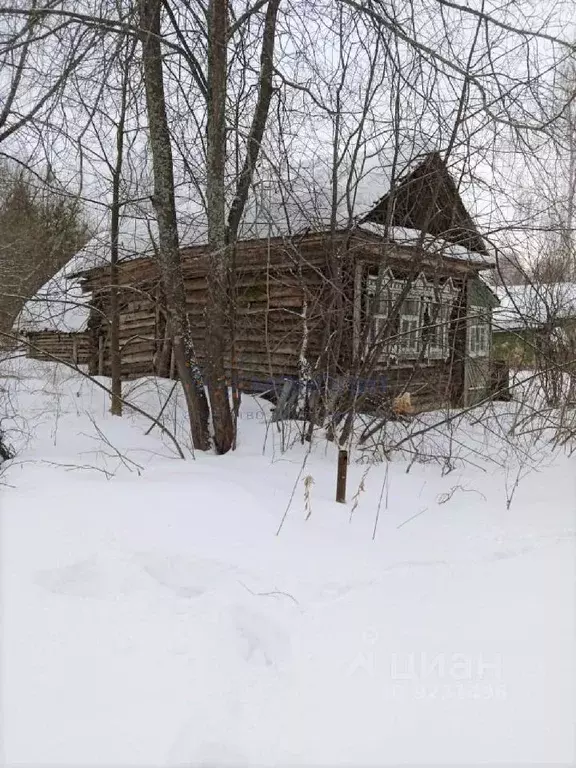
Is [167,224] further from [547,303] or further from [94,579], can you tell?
[547,303]

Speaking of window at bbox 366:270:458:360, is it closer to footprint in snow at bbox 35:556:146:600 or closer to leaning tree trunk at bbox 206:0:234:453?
leaning tree trunk at bbox 206:0:234:453

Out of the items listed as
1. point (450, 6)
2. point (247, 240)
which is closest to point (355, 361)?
point (247, 240)

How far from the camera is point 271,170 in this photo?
19.2ft

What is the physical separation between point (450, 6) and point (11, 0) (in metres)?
3.93

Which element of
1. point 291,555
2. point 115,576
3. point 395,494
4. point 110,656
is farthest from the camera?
point 395,494

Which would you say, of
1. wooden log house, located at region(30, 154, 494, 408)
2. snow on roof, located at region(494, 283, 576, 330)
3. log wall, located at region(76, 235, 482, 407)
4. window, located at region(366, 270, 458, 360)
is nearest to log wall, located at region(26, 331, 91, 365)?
wooden log house, located at region(30, 154, 494, 408)

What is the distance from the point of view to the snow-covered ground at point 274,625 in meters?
1.91

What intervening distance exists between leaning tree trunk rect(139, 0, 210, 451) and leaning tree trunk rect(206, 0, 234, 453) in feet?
0.83

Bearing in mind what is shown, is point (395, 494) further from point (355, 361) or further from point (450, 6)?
point (450, 6)

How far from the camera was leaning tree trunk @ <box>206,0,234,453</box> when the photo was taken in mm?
5246

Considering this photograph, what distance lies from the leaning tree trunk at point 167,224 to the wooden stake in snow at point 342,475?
2.11 m

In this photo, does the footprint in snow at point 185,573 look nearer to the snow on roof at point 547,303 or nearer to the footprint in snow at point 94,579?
the footprint in snow at point 94,579

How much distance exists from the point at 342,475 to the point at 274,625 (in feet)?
5.94

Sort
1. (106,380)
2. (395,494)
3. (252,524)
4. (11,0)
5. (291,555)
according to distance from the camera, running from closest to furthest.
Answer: (291,555)
(252,524)
(395,494)
(11,0)
(106,380)
